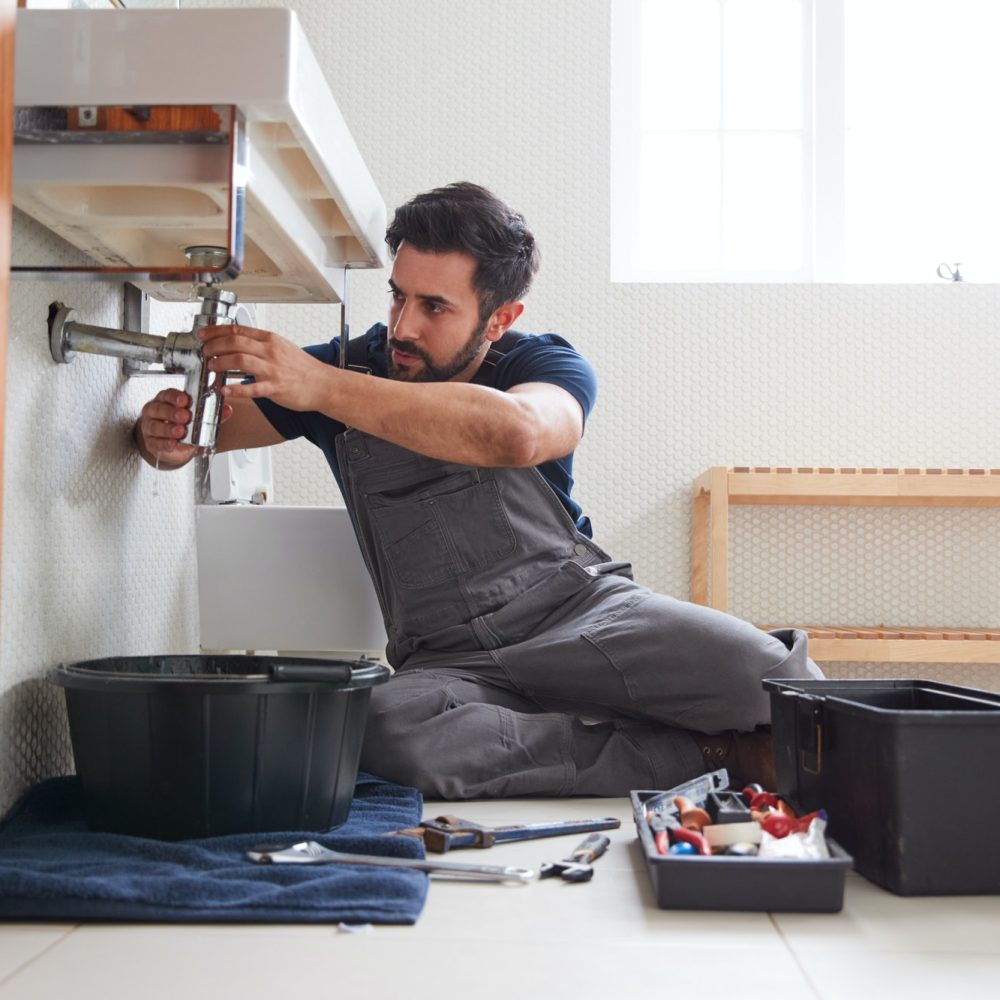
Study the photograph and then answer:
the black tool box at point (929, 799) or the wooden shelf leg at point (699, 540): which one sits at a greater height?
the wooden shelf leg at point (699, 540)

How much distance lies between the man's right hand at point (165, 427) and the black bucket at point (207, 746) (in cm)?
43

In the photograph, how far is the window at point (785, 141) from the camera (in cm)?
294

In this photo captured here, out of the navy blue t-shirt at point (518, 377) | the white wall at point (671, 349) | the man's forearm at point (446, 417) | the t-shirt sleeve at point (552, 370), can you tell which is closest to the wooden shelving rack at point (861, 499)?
the white wall at point (671, 349)

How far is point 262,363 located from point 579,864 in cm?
62

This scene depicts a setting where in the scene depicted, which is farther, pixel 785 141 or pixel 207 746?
pixel 785 141

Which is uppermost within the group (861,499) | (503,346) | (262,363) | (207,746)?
(503,346)

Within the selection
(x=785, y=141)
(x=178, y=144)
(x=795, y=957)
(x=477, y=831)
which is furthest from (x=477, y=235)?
(x=785, y=141)

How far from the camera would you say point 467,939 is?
0.94m

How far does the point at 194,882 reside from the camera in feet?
3.26

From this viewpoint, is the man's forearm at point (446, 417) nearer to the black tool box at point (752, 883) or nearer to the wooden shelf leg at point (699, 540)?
the black tool box at point (752, 883)

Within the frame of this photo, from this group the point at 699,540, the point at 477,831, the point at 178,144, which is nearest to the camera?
the point at 178,144

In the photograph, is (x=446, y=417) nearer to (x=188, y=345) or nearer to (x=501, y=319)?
(x=188, y=345)

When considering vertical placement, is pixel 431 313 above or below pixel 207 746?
above

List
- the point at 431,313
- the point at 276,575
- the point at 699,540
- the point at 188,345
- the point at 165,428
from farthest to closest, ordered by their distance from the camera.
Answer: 1. the point at 699,540
2. the point at 276,575
3. the point at 431,313
4. the point at 165,428
5. the point at 188,345
